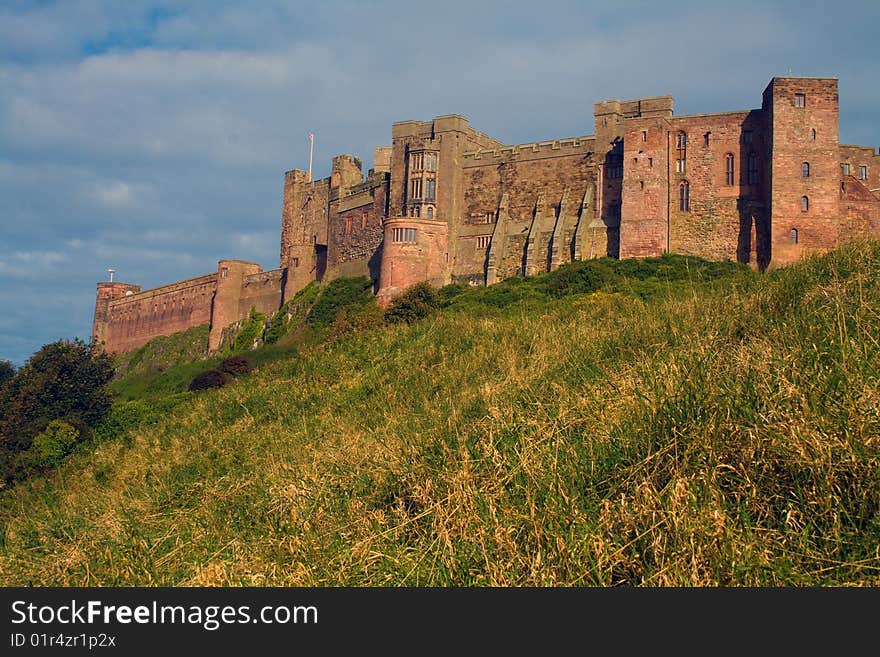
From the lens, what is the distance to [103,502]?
12.7 meters

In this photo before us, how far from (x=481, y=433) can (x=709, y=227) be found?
2975 cm

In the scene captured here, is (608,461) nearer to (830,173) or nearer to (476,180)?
(830,173)

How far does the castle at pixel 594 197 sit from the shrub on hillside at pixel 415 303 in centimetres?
273

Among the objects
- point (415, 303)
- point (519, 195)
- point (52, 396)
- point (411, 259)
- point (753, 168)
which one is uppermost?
point (519, 195)

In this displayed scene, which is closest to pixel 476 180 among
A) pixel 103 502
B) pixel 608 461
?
pixel 103 502

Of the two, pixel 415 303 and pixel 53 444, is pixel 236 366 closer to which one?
pixel 415 303

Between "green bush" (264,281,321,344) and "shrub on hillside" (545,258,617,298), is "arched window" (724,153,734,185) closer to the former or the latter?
"shrub on hillside" (545,258,617,298)

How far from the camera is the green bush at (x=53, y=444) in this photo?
26.3m

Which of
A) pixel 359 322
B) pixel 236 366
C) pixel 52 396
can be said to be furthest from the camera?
pixel 236 366

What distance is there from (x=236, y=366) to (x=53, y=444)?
488 inches

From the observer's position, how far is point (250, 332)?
50.5m

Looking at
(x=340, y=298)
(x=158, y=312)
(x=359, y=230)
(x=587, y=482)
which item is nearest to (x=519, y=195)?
(x=359, y=230)

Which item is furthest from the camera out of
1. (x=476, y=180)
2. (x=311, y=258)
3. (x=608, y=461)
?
(x=311, y=258)

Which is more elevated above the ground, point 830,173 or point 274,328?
point 830,173
